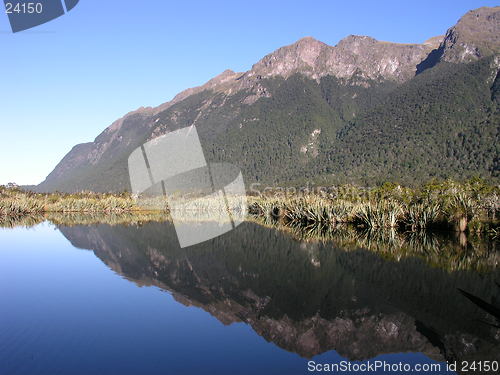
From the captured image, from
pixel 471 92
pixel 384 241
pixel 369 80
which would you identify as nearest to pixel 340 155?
pixel 471 92

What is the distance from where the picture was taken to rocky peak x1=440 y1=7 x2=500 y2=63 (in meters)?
134

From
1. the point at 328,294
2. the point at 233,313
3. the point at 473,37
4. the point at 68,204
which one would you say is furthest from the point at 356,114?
the point at 233,313

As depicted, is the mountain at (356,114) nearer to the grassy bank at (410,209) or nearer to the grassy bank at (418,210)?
the grassy bank at (410,209)

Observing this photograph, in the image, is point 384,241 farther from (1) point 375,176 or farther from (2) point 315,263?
(1) point 375,176

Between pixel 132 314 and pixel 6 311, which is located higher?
pixel 6 311

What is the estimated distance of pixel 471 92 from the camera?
355 ft

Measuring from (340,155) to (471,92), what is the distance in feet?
117

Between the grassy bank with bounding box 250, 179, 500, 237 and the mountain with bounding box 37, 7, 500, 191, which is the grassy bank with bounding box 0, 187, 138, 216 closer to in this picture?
the grassy bank with bounding box 250, 179, 500, 237

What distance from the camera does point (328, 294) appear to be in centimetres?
959

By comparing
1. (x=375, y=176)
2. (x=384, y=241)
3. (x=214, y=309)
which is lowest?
(x=375, y=176)
